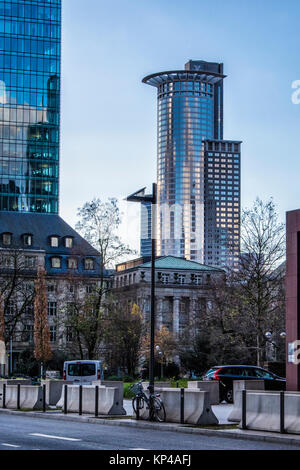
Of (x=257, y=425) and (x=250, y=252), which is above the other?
(x=250, y=252)

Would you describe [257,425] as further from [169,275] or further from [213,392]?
[169,275]

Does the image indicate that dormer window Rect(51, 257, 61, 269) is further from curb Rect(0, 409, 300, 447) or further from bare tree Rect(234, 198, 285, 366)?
curb Rect(0, 409, 300, 447)

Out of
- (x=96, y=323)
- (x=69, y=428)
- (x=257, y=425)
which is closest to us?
(x=257, y=425)

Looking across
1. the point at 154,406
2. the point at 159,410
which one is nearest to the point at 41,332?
the point at 154,406

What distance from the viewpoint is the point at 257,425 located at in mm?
23281

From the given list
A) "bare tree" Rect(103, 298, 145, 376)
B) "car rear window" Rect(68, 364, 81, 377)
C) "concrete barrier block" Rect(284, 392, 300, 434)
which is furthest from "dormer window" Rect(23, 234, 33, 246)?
"concrete barrier block" Rect(284, 392, 300, 434)

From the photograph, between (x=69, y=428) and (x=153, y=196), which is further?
(x=153, y=196)

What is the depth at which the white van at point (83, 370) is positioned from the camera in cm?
5109

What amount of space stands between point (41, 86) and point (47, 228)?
2247 cm

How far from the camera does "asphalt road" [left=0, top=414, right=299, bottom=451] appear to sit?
62.6 ft

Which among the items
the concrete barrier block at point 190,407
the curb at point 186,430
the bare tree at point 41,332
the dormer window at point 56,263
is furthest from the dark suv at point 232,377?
the dormer window at point 56,263

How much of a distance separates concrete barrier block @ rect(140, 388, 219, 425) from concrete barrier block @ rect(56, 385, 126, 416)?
259cm

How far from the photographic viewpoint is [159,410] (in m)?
26.9
